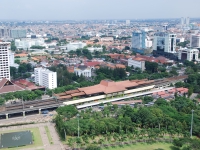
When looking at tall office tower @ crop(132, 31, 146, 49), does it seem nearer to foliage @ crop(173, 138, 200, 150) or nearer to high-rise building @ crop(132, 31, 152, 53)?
high-rise building @ crop(132, 31, 152, 53)

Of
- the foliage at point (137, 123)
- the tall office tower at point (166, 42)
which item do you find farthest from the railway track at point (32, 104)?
the tall office tower at point (166, 42)

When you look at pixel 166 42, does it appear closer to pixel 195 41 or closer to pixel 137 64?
pixel 195 41

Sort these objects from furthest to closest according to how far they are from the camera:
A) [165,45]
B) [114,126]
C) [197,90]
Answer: [165,45]
[197,90]
[114,126]

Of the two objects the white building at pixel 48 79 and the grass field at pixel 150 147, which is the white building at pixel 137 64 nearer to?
the white building at pixel 48 79

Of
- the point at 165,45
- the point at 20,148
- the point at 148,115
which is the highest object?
the point at 165,45

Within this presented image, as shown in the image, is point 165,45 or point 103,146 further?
point 165,45

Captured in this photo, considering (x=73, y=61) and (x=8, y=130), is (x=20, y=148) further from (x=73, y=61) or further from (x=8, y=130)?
(x=73, y=61)

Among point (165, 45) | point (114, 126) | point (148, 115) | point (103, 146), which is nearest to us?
point (103, 146)

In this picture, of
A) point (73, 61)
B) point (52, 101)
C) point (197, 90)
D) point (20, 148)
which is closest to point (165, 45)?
point (73, 61)

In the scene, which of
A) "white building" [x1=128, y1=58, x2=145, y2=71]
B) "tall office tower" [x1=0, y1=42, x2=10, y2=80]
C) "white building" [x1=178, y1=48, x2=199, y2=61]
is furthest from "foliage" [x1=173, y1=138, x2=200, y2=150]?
"white building" [x1=178, y1=48, x2=199, y2=61]
